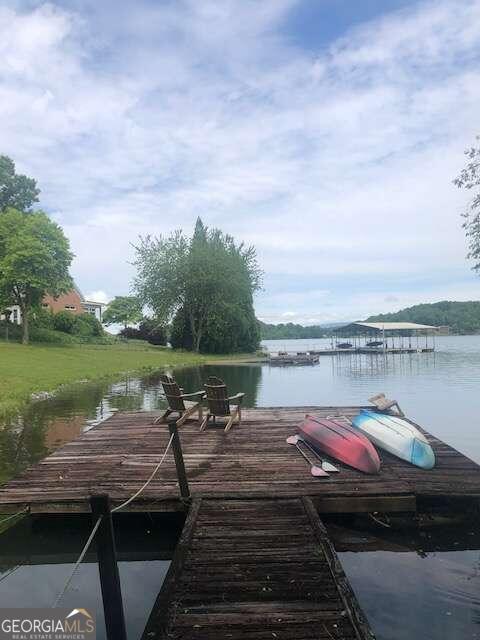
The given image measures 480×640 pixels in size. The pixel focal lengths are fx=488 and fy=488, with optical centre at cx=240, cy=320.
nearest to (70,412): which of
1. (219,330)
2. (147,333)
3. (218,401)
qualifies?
(218,401)

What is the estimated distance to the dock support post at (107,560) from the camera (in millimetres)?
3711

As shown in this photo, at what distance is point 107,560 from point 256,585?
144 centimetres

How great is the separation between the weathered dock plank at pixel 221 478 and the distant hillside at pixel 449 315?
114 metres

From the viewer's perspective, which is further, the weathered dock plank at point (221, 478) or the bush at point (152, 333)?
the bush at point (152, 333)

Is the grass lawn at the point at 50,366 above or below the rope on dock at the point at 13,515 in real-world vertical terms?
above

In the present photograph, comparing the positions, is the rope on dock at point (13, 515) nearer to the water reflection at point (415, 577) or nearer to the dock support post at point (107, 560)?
the dock support post at point (107, 560)

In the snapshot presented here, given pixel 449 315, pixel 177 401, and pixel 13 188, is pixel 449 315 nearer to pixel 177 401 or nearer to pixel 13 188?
pixel 13 188

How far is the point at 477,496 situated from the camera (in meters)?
7.04

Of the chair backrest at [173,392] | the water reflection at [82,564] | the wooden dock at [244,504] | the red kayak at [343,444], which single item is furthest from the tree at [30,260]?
the water reflection at [82,564]

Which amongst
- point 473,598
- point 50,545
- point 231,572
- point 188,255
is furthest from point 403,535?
point 188,255

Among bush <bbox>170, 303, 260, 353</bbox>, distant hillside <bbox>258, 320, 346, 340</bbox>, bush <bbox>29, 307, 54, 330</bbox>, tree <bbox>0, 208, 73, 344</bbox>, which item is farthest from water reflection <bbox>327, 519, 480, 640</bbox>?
distant hillside <bbox>258, 320, 346, 340</bbox>

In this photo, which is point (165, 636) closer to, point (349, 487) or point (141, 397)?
point (349, 487)

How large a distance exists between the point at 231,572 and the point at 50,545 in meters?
3.35

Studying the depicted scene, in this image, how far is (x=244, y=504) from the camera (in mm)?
6469
